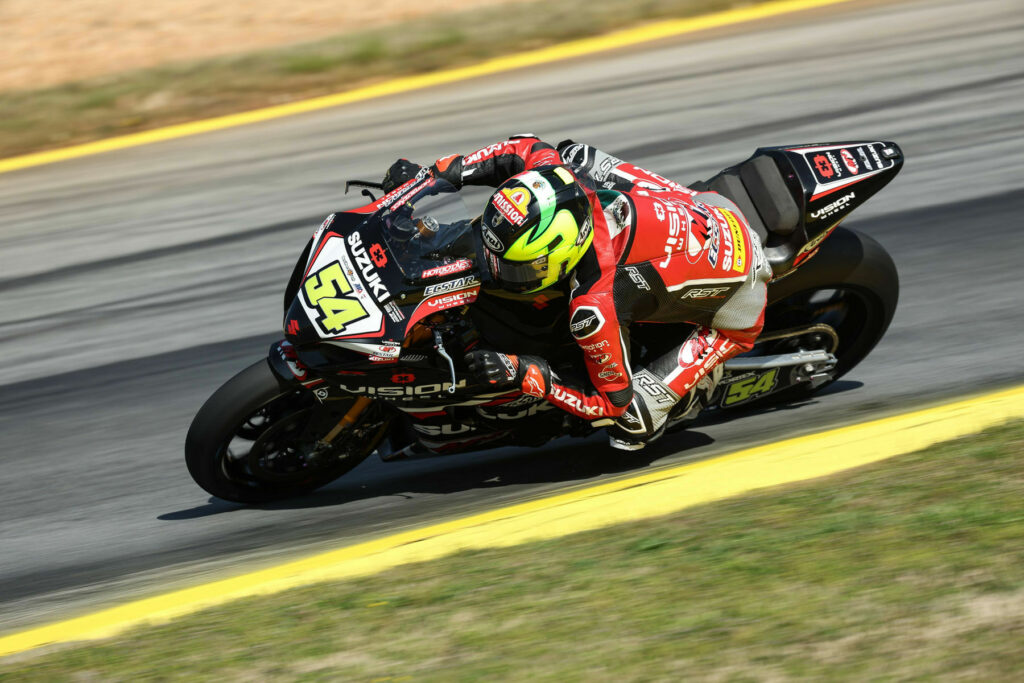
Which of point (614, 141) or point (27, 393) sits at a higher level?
point (614, 141)

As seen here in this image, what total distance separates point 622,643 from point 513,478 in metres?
2.14

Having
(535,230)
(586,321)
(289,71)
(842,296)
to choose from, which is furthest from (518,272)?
(289,71)

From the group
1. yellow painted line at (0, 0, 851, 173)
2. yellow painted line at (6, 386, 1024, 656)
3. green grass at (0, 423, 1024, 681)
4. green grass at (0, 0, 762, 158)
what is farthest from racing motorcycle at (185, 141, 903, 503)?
green grass at (0, 0, 762, 158)

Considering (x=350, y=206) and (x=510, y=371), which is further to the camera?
(x=350, y=206)

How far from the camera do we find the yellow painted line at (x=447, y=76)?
1070cm

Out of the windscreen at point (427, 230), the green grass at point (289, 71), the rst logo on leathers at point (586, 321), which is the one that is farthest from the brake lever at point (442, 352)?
the green grass at point (289, 71)

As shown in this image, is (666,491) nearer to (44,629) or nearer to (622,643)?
(622,643)

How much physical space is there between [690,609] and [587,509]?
1078mm

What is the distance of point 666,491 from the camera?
485 cm

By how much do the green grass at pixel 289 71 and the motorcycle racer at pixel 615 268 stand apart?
6.59 meters

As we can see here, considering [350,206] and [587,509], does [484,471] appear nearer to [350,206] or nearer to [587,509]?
[587,509]

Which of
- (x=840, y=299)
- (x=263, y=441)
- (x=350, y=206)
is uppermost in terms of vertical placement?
(x=350, y=206)

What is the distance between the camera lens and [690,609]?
372 centimetres

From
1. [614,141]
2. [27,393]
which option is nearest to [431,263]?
[27,393]
